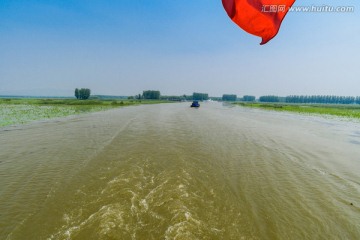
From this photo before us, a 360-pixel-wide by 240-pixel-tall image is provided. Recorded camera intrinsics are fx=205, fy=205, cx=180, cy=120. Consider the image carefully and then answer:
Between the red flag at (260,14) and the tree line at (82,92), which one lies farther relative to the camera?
the tree line at (82,92)

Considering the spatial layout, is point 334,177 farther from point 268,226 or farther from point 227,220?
point 227,220

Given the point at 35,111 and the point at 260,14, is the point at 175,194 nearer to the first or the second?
the point at 260,14

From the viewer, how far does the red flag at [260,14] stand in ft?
14.4

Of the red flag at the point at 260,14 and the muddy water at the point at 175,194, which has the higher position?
the red flag at the point at 260,14

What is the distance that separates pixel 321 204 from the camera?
7.14 m

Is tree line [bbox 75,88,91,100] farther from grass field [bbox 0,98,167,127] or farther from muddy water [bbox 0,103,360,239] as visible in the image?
muddy water [bbox 0,103,360,239]

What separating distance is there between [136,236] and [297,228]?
4.37 meters

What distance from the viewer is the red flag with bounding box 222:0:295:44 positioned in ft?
14.4

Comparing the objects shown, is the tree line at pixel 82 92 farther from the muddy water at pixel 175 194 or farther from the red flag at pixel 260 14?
the red flag at pixel 260 14

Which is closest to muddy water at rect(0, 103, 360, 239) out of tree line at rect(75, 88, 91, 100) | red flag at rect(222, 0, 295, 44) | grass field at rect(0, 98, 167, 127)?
red flag at rect(222, 0, 295, 44)

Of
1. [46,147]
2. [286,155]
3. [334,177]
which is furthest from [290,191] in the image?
[46,147]

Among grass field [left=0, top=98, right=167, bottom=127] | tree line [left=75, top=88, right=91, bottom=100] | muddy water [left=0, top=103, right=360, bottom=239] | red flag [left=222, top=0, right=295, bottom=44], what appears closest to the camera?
red flag [left=222, top=0, right=295, bottom=44]

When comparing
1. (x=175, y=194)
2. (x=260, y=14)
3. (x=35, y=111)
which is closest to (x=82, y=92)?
(x=35, y=111)

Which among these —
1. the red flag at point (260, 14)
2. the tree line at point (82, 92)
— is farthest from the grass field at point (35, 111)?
the tree line at point (82, 92)
